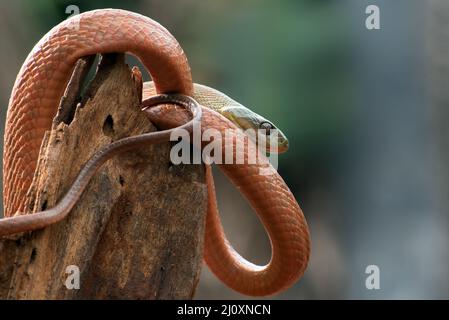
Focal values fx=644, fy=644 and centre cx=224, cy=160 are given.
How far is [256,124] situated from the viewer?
10.7 ft

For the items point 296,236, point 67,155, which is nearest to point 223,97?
point 296,236

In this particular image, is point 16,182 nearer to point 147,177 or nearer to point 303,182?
point 147,177

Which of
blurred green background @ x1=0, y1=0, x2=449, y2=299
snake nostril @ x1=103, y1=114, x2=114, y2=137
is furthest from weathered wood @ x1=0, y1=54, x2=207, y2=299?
blurred green background @ x1=0, y1=0, x2=449, y2=299

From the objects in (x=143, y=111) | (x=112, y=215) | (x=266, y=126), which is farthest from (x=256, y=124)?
(x=112, y=215)

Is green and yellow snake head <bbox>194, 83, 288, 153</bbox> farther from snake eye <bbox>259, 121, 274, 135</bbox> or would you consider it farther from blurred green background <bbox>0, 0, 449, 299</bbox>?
blurred green background <bbox>0, 0, 449, 299</bbox>

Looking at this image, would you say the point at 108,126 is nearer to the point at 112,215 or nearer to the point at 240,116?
the point at 112,215

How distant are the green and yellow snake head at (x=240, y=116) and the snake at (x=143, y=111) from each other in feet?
1.13

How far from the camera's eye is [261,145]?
3.30m

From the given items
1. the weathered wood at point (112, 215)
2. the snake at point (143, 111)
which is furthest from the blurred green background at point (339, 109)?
the weathered wood at point (112, 215)

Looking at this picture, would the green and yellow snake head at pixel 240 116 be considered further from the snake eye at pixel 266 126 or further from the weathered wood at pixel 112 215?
the weathered wood at pixel 112 215

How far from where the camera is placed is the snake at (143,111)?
252 cm

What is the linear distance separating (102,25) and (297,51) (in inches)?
251

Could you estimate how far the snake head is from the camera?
3246 mm

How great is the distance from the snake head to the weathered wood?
0.71 meters
